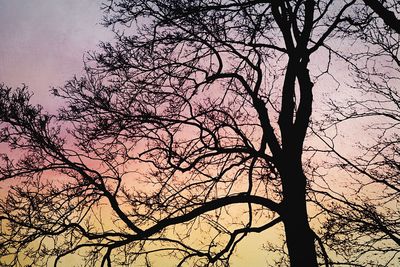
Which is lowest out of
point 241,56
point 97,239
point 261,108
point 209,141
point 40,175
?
point 97,239

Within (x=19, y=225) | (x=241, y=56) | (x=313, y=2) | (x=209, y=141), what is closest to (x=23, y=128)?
(x=19, y=225)

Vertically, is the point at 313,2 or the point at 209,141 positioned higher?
the point at 313,2

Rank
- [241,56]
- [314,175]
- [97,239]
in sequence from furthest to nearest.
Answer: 1. [314,175]
2. [241,56]
3. [97,239]

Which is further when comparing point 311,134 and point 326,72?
point 311,134

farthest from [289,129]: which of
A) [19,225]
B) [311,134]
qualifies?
[19,225]

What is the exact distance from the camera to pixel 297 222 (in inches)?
249

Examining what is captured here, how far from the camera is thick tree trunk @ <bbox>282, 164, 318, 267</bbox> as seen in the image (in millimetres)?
6109

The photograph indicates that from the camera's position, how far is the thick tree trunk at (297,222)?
611 centimetres

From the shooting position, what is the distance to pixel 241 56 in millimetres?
8109

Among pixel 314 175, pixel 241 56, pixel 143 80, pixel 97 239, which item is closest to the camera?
pixel 97 239

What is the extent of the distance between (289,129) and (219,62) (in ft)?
6.45

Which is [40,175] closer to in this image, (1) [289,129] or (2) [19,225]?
(2) [19,225]

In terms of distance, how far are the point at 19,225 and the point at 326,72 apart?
22.4 ft

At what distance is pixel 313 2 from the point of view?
7258 millimetres
